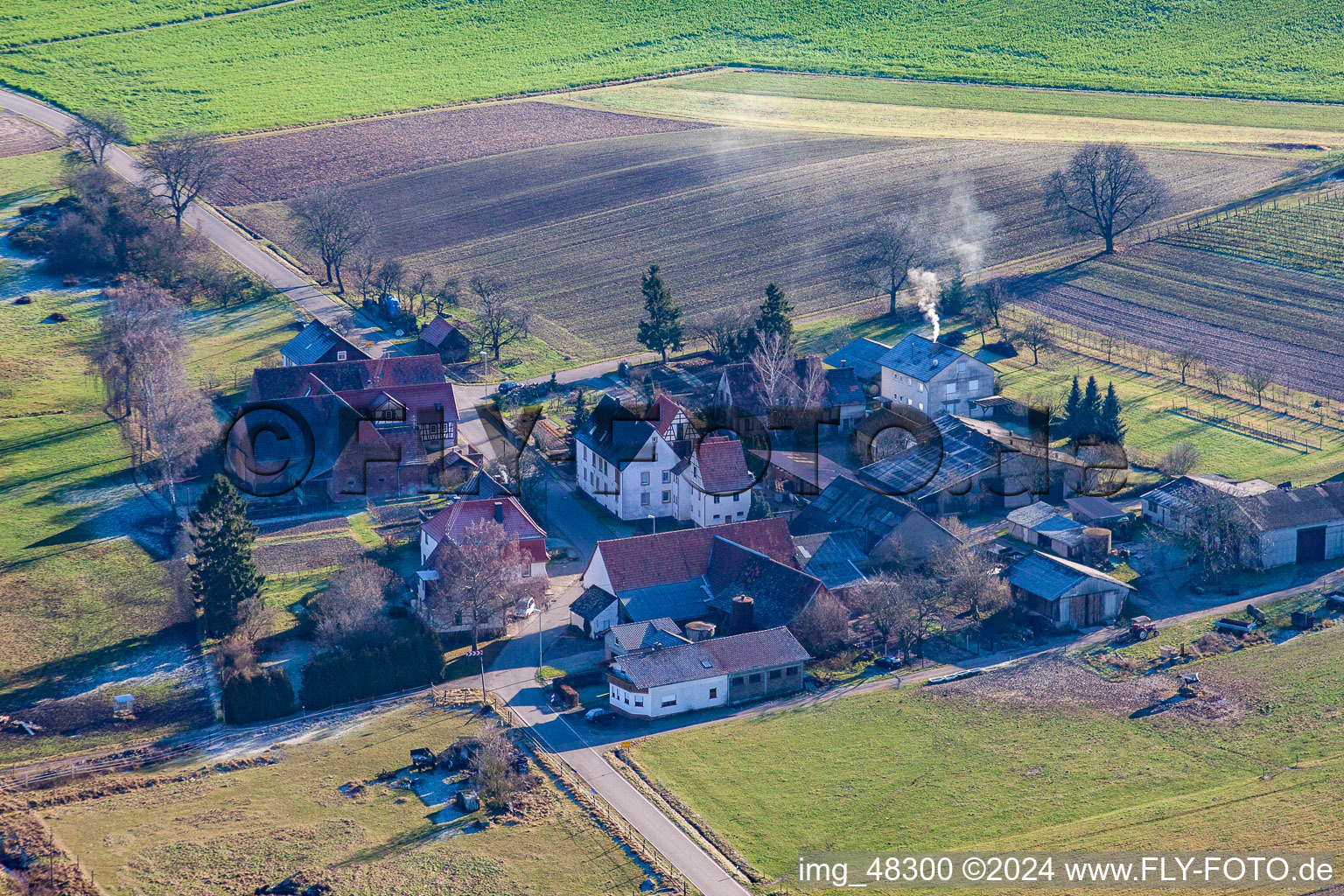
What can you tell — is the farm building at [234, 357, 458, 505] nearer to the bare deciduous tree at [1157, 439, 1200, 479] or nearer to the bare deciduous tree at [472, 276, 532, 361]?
the bare deciduous tree at [472, 276, 532, 361]

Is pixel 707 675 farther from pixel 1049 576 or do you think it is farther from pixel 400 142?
pixel 400 142

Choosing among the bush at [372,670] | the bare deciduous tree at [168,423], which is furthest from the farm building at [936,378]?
the bare deciduous tree at [168,423]

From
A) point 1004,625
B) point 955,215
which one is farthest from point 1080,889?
point 955,215

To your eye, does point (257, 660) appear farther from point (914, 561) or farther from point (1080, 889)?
point (1080, 889)

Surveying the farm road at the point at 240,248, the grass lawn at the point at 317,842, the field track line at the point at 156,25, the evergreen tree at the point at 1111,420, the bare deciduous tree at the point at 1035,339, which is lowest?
the grass lawn at the point at 317,842

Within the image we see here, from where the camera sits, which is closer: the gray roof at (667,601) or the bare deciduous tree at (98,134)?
the gray roof at (667,601)

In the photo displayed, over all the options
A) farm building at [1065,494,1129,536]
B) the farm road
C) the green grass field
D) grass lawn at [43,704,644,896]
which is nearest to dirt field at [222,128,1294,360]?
the farm road

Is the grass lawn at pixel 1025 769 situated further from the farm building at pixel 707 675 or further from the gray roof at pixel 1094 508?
the gray roof at pixel 1094 508
